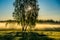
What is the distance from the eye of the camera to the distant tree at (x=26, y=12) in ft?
156

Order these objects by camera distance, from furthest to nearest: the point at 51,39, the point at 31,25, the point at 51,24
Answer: the point at 51,24, the point at 31,25, the point at 51,39

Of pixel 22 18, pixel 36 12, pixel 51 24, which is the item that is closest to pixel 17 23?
pixel 22 18

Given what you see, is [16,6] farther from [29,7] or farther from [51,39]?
[51,39]

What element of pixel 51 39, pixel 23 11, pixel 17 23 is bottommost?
pixel 51 39

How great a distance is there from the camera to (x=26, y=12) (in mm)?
48312

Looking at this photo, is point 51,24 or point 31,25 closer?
point 31,25

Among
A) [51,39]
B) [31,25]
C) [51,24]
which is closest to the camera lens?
[51,39]

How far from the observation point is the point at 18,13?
48.2m

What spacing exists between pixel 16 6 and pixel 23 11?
86.2 inches

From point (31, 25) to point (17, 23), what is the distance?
405cm

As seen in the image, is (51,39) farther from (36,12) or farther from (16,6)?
(16,6)

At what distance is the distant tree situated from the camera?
47531 millimetres

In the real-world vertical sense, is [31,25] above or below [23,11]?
below

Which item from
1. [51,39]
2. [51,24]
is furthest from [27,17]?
[51,24]
